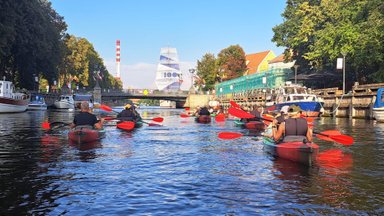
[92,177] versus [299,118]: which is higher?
[299,118]

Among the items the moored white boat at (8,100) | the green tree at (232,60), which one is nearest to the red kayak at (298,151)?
the moored white boat at (8,100)

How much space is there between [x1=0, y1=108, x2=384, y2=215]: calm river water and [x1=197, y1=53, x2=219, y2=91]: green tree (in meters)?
98.0

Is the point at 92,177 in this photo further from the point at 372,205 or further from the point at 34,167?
the point at 372,205

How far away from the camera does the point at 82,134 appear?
55.6 ft

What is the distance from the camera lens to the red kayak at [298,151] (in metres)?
12.0

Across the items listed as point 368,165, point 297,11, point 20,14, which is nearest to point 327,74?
point 297,11

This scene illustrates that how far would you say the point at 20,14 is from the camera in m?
52.3

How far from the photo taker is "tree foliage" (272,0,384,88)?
137ft

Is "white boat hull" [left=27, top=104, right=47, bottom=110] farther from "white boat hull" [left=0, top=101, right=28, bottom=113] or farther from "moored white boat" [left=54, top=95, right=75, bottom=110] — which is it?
"white boat hull" [left=0, top=101, right=28, bottom=113]

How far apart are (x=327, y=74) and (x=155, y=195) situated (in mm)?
49151

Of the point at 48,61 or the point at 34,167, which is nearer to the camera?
the point at 34,167

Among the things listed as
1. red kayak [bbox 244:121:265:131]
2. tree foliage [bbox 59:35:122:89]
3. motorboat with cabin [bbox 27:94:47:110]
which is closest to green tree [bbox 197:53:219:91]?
tree foliage [bbox 59:35:122:89]

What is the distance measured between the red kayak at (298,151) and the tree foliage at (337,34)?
31270 mm

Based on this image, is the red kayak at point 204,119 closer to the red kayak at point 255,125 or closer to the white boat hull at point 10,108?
the red kayak at point 255,125
